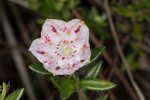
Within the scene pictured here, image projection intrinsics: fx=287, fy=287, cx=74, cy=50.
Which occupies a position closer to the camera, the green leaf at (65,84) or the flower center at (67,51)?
the green leaf at (65,84)

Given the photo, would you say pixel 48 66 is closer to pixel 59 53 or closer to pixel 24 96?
pixel 59 53

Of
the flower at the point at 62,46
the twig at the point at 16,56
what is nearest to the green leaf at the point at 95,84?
the flower at the point at 62,46

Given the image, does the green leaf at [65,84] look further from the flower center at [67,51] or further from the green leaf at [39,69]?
the flower center at [67,51]

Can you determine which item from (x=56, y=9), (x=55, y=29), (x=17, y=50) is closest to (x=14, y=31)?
(x=17, y=50)

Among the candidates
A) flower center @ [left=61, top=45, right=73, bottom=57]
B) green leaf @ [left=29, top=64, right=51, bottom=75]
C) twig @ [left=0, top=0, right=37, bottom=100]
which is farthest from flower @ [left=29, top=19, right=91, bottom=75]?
twig @ [left=0, top=0, right=37, bottom=100]

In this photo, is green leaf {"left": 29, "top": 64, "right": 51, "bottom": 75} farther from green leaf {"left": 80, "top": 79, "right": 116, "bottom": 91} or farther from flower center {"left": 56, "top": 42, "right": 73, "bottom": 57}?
green leaf {"left": 80, "top": 79, "right": 116, "bottom": 91}

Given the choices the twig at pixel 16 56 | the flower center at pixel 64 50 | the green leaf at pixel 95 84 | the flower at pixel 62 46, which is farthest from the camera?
the twig at pixel 16 56

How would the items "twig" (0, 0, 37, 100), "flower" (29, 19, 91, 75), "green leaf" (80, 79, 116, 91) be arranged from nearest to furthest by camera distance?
"flower" (29, 19, 91, 75) < "green leaf" (80, 79, 116, 91) < "twig" (0, 0, 37, 100)
